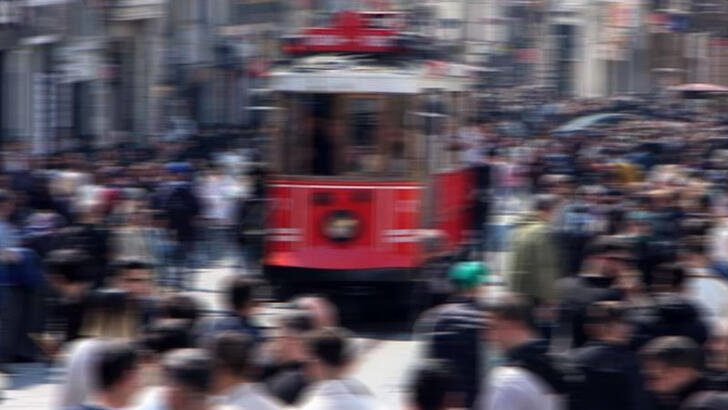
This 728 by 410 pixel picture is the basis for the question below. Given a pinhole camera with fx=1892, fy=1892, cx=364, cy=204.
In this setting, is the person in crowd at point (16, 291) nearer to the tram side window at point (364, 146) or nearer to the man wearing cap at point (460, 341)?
the tram side window at point (364, 146)

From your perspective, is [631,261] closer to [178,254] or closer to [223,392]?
[223,392]

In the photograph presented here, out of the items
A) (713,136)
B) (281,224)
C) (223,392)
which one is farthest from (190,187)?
(713,136)

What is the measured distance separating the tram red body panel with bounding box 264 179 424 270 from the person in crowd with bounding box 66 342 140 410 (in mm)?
10266

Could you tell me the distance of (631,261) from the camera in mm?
12039

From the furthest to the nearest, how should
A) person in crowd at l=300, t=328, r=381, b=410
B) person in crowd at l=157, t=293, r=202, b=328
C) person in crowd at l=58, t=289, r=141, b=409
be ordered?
person in crowd at l=157, t=293, r=202, b=328 < person in crowd at l=58, t=289, r=141, b=409 < person in crowd at l=300, t=328, r=381, b=410

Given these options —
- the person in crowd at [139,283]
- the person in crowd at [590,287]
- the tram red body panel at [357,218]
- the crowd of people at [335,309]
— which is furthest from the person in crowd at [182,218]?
the person in crowd at [139,283]

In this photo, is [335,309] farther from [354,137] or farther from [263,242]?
[354,137]

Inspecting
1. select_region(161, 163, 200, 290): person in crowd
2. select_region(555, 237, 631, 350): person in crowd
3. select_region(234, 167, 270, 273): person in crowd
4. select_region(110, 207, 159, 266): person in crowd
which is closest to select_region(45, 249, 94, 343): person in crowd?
select_region(555, 237, 631, 350): person in crowd

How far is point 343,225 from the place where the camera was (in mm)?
17062

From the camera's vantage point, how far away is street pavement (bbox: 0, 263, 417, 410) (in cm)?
1359

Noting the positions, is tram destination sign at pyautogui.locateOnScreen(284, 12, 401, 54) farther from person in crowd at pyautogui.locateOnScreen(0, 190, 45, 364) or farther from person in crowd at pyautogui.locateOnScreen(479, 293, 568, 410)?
person in crowd at pyautogui.locateOnScreen(479, 293, 568, 410)

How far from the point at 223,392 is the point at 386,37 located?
10.7m

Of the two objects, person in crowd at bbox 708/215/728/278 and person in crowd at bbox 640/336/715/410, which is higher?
person in crowd at bbox 640/336/715/410

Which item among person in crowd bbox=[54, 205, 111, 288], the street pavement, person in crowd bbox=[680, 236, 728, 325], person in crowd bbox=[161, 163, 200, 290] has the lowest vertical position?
the street pavement
